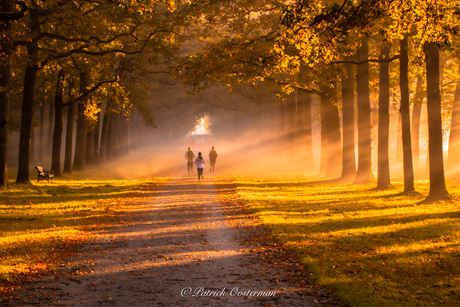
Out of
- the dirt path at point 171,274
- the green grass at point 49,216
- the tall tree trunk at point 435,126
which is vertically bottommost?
the dirt path at point 171,274

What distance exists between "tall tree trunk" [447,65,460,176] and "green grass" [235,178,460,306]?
8.05 meters

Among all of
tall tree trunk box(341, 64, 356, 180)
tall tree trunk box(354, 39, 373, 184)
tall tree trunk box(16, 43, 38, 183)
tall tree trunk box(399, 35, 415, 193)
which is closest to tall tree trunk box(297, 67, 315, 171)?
tall tree trunk box(341, 64, 356, 180)

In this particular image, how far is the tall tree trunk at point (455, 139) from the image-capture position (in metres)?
24.9

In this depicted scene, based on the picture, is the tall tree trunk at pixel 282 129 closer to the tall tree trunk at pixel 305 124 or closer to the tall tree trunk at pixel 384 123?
the tall tree trunk at pixel 305 124

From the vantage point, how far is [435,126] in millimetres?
15844

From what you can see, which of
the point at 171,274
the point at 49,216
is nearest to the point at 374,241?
the point at 171,274

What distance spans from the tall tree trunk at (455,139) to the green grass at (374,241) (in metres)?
8.05

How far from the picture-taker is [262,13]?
77.4 ft

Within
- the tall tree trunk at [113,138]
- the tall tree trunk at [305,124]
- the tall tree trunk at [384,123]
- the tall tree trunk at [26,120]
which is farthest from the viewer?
the tall tree trunk at [113,138]

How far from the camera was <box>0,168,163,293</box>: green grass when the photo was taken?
8.70 m

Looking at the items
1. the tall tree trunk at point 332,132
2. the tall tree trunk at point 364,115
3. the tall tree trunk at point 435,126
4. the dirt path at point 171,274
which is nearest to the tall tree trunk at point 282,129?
the tall tree trunk at point 332,132

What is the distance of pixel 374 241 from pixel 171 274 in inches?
196

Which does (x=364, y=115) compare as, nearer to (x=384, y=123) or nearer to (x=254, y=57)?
(x=384, y=123)

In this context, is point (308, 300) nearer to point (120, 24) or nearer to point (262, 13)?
point (120, 24)
